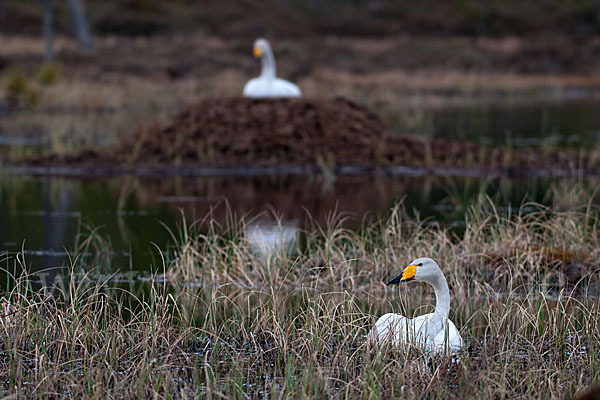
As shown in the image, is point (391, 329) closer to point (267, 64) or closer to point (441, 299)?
point (441, 299)

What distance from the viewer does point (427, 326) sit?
725 centimetres

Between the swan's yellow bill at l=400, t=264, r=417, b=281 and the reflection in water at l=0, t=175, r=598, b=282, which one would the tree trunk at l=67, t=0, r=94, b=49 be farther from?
the swan's yellow bill at l=400, t=264, r=417, b=281

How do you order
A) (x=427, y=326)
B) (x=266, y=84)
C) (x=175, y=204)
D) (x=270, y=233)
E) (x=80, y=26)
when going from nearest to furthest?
(x=427, y=326) < (x=270, y=233) < (x=175, y=204) < (x=266, y=84) < (x=80, y=26)

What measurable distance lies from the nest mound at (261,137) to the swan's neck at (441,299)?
45.6ft

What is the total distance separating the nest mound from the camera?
21491 mm

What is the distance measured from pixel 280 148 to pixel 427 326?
48.1 feet

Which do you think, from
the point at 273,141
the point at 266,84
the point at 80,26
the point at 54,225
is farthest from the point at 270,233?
the point at 80,26

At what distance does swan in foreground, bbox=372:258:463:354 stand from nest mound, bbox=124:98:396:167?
1391 cm

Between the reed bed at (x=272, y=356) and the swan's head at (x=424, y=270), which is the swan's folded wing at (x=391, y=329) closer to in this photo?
the reed bed at (x=272, y=356)

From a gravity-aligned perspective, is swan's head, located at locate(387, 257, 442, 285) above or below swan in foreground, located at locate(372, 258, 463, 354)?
above

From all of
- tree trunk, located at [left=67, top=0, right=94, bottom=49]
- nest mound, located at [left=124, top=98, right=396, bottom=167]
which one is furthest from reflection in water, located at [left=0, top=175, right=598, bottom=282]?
tree trunk, located at [left=67, top=0, right=94, bottom=49]

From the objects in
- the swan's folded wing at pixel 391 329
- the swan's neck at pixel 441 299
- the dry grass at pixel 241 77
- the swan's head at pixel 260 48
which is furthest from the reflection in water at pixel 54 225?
the swan's head at pixel 260 48

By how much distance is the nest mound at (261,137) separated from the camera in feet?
70.5

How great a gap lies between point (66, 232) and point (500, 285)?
6632 mm
